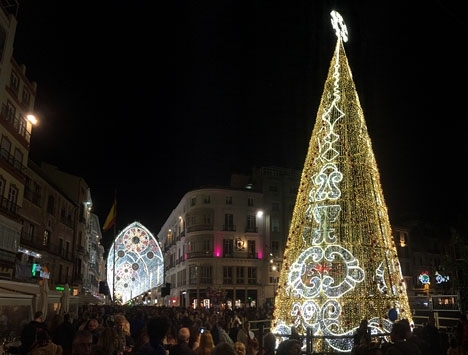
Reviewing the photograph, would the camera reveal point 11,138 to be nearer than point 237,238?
Yes

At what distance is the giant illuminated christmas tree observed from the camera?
12477 millimetres

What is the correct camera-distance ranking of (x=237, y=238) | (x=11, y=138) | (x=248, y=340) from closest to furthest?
(x=248, y=340), (x=11, y=138), (x=237, y=238)

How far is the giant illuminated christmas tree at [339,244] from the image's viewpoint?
40.9 feet

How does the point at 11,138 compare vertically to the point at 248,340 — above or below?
above

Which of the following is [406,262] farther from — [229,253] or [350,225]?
[350,225]

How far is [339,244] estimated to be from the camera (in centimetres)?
1285

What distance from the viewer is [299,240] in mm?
13719

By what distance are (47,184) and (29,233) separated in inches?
197

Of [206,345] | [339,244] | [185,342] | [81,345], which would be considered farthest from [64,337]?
[339,244]

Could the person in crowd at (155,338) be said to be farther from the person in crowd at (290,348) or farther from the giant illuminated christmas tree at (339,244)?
the giant illuminated christmas tree at (339,244)

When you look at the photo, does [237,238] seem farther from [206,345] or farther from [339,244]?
[206,345]

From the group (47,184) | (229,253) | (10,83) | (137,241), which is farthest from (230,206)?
(10,83)

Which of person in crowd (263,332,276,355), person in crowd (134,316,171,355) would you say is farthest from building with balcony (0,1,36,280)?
person in crowd (134,316,171,355)

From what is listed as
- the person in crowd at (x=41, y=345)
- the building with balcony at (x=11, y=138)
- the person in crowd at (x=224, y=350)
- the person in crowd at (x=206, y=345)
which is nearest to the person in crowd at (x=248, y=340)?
the person in crowd at (x=206, y=345)
